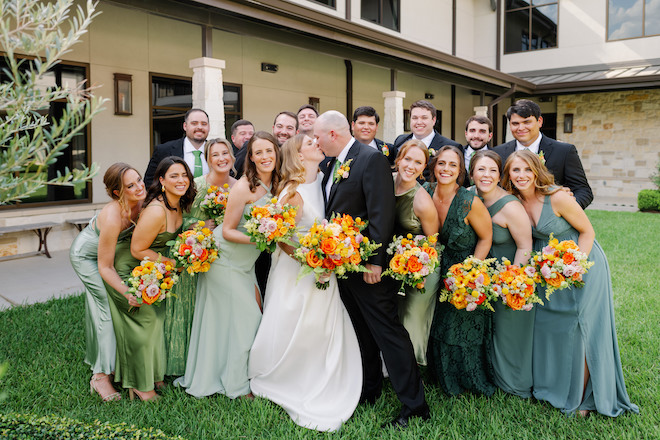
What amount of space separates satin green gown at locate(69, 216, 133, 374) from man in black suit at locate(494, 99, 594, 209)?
371cm

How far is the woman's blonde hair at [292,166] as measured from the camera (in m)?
3.88

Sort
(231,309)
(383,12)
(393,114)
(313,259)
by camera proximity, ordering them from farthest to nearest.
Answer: (383,12), (393,114), (231,309), (313,259)

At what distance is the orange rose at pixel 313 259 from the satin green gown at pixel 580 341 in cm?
172

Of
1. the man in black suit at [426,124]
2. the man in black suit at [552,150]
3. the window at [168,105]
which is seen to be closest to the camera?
the man in black suit at [552,150]

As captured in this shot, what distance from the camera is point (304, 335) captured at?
13.0ft

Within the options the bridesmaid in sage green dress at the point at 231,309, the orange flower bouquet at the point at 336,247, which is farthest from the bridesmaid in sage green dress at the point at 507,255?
the bridesmaid in sage green dress at the point at 231,309

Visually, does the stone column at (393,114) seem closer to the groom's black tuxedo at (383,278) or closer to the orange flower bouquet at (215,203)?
the orange flower bouquet at (215,203)

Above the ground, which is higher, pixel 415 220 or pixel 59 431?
pixel 415 220

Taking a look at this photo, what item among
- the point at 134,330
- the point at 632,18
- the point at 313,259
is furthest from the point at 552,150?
the point at 632,18

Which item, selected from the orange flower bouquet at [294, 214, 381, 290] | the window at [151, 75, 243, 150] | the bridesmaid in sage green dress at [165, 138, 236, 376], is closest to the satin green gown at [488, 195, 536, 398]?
the orange flower bouquet at [294, 214, 381, 290]

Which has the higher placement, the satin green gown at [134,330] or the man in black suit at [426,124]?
the man in black suit at [426,124]

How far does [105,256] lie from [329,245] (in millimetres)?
1813

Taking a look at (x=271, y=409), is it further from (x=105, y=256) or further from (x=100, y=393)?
(x=105, y=256)

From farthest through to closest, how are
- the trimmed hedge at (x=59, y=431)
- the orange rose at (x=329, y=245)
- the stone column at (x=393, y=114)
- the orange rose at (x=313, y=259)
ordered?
the stone column at (x=393, y=114) < the orange rose at (x=313, y=259) < the orange rose at (x=329, y=245) < the trimmed hedge at (x=59, y=431)
